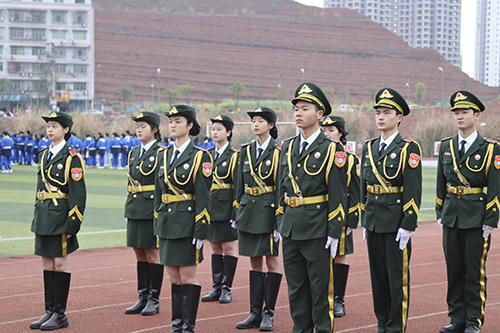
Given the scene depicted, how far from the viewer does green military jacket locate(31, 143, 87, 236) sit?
225 inches

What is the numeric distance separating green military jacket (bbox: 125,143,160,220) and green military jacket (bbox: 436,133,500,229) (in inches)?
108

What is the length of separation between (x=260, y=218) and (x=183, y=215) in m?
0.91

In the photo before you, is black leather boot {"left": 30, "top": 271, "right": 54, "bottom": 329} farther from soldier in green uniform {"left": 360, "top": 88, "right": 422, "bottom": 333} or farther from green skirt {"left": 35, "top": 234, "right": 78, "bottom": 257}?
soldier in green uniform {"left": 360, "top": 88, "right": 422, "bottom": 333}

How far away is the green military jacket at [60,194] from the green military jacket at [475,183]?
330 cm

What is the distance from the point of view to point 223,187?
278 inches

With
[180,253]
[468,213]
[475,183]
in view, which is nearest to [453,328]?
[468,213]

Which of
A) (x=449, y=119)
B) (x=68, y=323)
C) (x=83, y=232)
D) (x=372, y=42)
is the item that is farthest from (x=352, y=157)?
(x=372, y=42)

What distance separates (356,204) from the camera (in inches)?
265

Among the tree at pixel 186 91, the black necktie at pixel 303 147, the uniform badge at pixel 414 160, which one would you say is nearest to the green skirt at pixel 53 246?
the black necktie at pixel 303 147

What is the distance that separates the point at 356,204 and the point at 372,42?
12438 centimetres

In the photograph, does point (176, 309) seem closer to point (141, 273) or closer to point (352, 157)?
point (141, 273)

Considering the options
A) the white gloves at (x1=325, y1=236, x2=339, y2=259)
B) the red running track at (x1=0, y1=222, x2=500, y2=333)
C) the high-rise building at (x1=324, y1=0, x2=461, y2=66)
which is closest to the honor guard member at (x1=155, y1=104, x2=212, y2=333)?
the red running track at (x1=0, y1=222, x2=500, y2=333)

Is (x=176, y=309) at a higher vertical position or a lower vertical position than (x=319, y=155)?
lower

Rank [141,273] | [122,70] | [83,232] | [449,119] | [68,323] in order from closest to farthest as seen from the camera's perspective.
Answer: [68,323] < [141,273] < [83,232] < [449,119] < [122,70]
